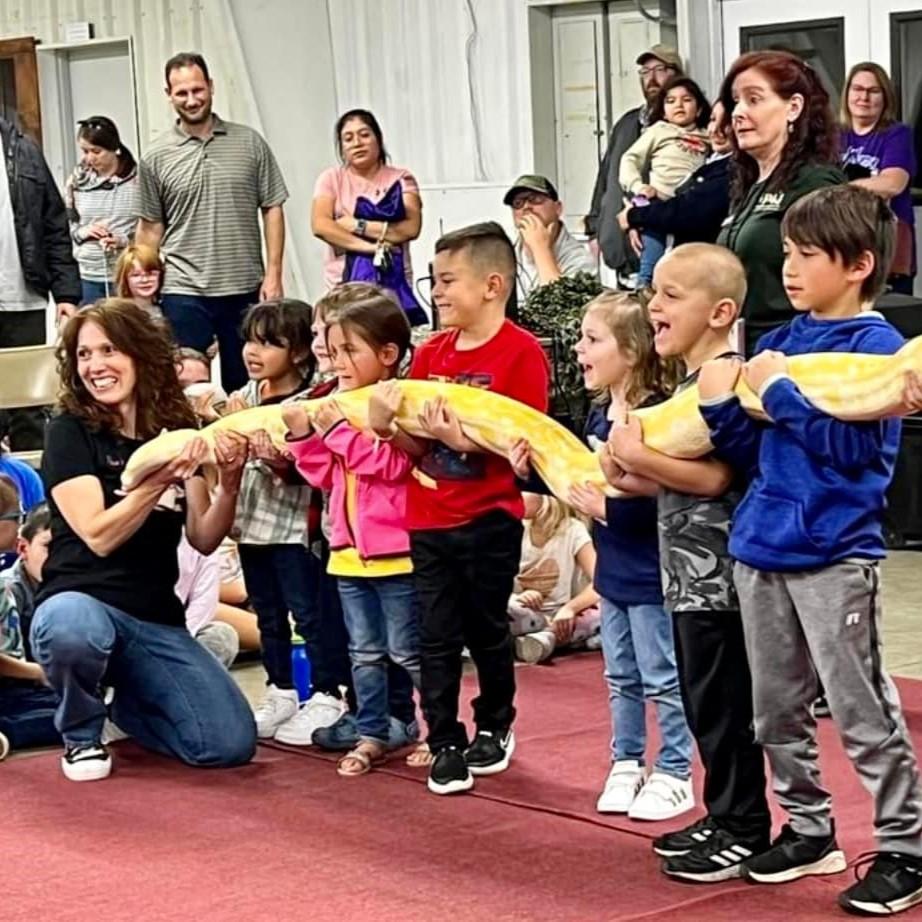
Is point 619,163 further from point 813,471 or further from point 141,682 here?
point 813,471

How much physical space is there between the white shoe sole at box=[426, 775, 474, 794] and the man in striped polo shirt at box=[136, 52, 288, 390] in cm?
369

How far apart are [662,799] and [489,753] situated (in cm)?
58

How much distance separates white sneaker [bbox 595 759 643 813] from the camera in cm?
416

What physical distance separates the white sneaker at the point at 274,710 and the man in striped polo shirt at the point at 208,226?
2.89 meters

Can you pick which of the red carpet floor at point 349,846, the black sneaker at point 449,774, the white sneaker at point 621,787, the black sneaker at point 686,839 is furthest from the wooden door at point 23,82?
the black sneaker at point 686,839

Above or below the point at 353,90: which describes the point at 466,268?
below

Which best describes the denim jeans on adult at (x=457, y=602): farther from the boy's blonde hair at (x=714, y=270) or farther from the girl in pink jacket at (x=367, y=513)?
the boy's blonde hair at (x=714, y=270)

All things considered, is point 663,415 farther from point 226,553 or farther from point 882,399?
point 226,553

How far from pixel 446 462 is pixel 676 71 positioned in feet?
18.4

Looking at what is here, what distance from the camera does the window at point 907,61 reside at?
9.47m

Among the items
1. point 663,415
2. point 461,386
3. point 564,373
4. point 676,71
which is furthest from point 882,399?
point 676,71

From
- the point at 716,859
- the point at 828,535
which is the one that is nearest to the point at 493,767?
the point at 716,859

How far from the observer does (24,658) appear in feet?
17.3

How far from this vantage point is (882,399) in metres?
3.29
